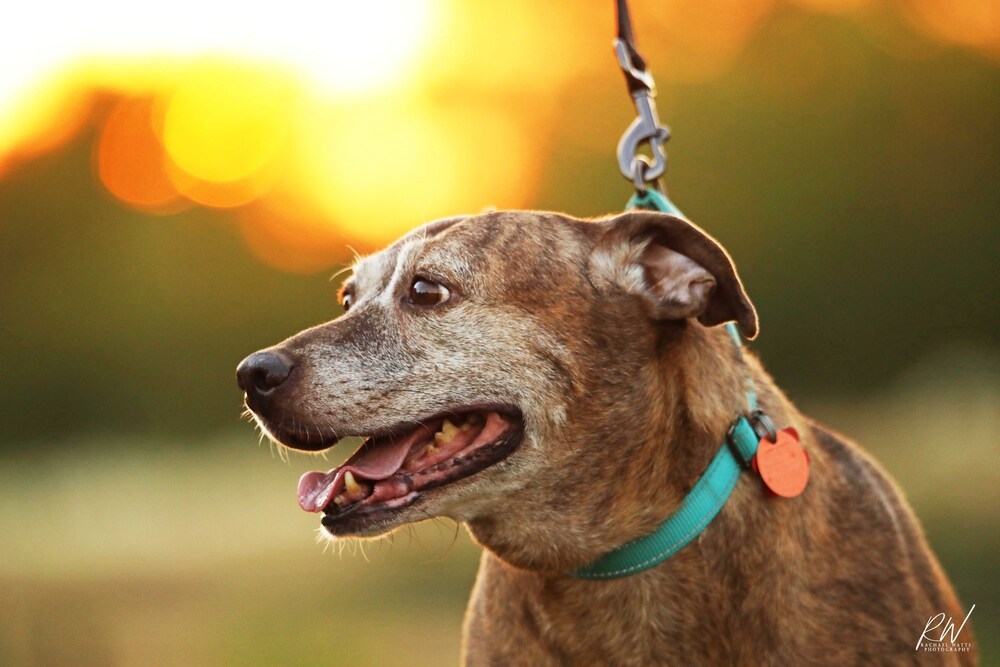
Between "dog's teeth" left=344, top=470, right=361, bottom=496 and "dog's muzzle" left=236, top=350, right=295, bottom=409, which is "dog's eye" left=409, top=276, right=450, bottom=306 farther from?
"dog's teeth" left=344, top=470, right=361, bottom=496

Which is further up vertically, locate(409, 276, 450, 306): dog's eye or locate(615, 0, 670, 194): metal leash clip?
locate(615, 0, 670, 194): metal leash clip

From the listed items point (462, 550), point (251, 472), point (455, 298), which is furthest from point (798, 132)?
point (455, 298)

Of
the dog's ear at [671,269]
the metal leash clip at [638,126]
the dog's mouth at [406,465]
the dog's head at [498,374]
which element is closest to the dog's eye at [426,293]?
the dog's head at [498,374]

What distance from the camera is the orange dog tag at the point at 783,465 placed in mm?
3635

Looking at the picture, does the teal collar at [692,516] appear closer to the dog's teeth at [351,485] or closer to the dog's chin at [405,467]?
the dog's chin at [405,467]

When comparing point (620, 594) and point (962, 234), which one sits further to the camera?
point (962, 234)

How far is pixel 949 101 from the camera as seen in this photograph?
12.7m

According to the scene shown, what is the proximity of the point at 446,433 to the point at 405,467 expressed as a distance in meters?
0.19

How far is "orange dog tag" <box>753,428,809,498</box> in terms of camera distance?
3.63 metres

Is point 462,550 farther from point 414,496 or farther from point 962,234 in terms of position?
point 414,496

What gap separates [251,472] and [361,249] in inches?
426

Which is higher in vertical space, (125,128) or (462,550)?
(125,128)

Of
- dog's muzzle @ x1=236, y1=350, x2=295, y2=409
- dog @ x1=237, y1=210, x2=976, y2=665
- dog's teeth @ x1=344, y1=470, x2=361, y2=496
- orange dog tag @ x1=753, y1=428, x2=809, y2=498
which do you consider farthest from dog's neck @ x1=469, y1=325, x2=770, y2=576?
dog's muzzle @ x1=236, y1=350, x2=295, y2=409

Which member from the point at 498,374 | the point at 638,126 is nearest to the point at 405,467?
the point at 498,374
